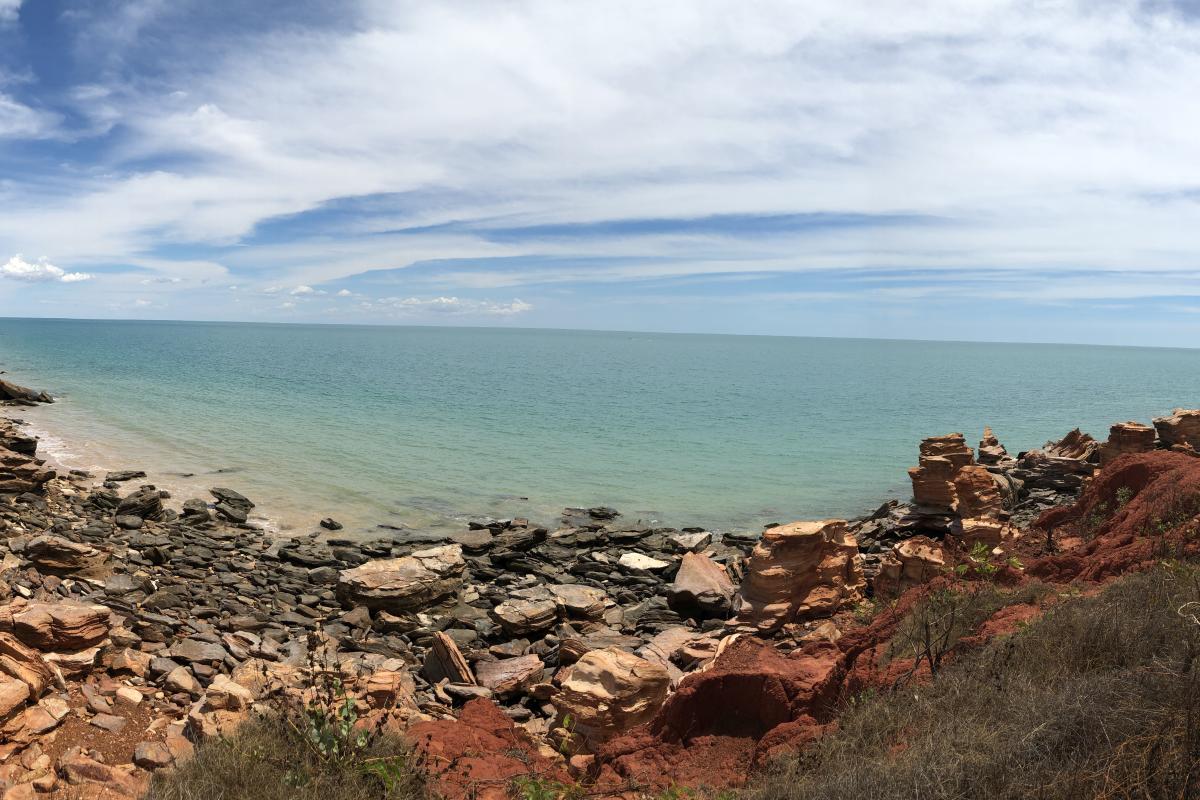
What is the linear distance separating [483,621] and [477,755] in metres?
8.23

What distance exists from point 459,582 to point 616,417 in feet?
127

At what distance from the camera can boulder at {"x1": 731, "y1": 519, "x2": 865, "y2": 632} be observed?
14289 millimetres

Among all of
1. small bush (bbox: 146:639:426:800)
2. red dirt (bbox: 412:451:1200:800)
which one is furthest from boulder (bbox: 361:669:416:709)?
small bush (bbox: 146:639:426:800)

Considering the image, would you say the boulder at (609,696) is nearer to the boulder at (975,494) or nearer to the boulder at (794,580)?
the boulder at (794,580)

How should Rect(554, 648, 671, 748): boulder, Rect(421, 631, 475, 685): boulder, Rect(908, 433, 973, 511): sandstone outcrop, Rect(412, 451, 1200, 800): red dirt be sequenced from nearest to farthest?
Rect(412, 451, 1200, 800): red dirt < Rect(554, 648, 671, 748): boulder < Rect(421, 631, 475, 685): boulder < Rect(908, 433, 973, 511): sandstone outcrop

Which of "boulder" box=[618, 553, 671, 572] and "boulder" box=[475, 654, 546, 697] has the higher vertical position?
"boulder" box=[475, 654, 546, 697]

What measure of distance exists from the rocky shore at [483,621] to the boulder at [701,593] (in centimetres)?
6

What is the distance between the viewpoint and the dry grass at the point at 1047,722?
191 inches

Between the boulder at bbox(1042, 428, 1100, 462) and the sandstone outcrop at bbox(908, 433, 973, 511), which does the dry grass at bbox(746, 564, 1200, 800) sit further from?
the boulder at bbox(1042, 428, 1100, 462)

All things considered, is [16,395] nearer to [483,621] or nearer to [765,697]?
[483,621]

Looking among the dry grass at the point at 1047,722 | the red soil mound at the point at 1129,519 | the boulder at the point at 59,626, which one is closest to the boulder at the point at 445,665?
the boulder at the point at 59,626

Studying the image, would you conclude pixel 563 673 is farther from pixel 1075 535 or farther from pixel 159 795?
pixel 1075 535

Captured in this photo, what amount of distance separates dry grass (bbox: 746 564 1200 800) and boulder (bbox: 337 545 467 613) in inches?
421

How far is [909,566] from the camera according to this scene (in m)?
14.2
